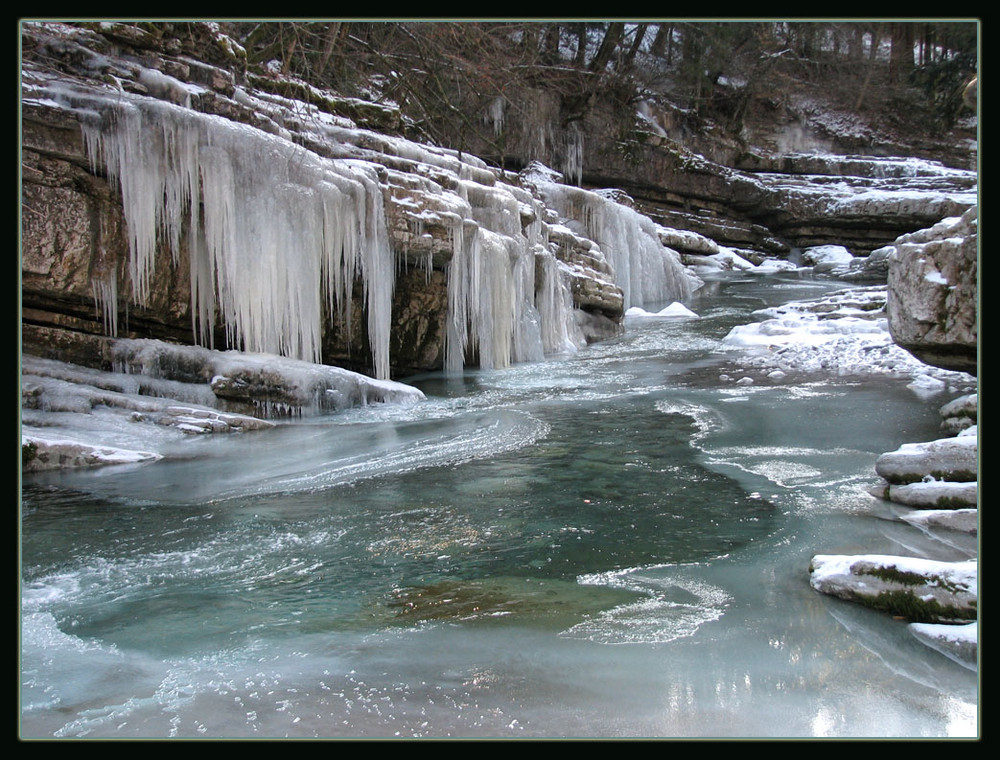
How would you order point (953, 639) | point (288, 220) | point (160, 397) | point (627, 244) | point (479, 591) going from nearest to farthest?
point (953, 639) < point (479, 591) < point (160, 397) < point (288, 220) < point (627, 244)

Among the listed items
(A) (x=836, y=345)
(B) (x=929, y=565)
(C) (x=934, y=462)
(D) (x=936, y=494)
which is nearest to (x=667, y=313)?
(A) (x=836, y=345)

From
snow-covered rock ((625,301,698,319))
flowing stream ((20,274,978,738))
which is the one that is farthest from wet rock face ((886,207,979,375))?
snow-covered rock ((625,301,698,319))

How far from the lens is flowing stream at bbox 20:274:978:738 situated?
2.26m

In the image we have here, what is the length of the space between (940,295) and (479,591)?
399cm

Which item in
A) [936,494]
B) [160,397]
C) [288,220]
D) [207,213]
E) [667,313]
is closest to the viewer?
[936,494]

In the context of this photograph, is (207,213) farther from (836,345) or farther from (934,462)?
(836,345)

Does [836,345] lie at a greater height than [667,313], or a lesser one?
lesser

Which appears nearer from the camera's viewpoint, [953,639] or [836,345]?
[953,639]

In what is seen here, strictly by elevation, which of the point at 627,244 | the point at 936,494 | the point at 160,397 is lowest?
the point at 936,494

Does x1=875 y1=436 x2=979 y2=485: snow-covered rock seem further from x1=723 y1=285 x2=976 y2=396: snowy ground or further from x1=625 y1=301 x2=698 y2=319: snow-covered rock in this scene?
x1=625 y1=301 x2=698 y2=319: snow-covered rock

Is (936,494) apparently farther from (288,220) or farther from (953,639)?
(288,220)

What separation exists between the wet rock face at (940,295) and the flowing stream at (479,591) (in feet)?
2.68

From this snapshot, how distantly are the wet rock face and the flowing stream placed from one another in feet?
2.68

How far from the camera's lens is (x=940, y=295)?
208 inches
